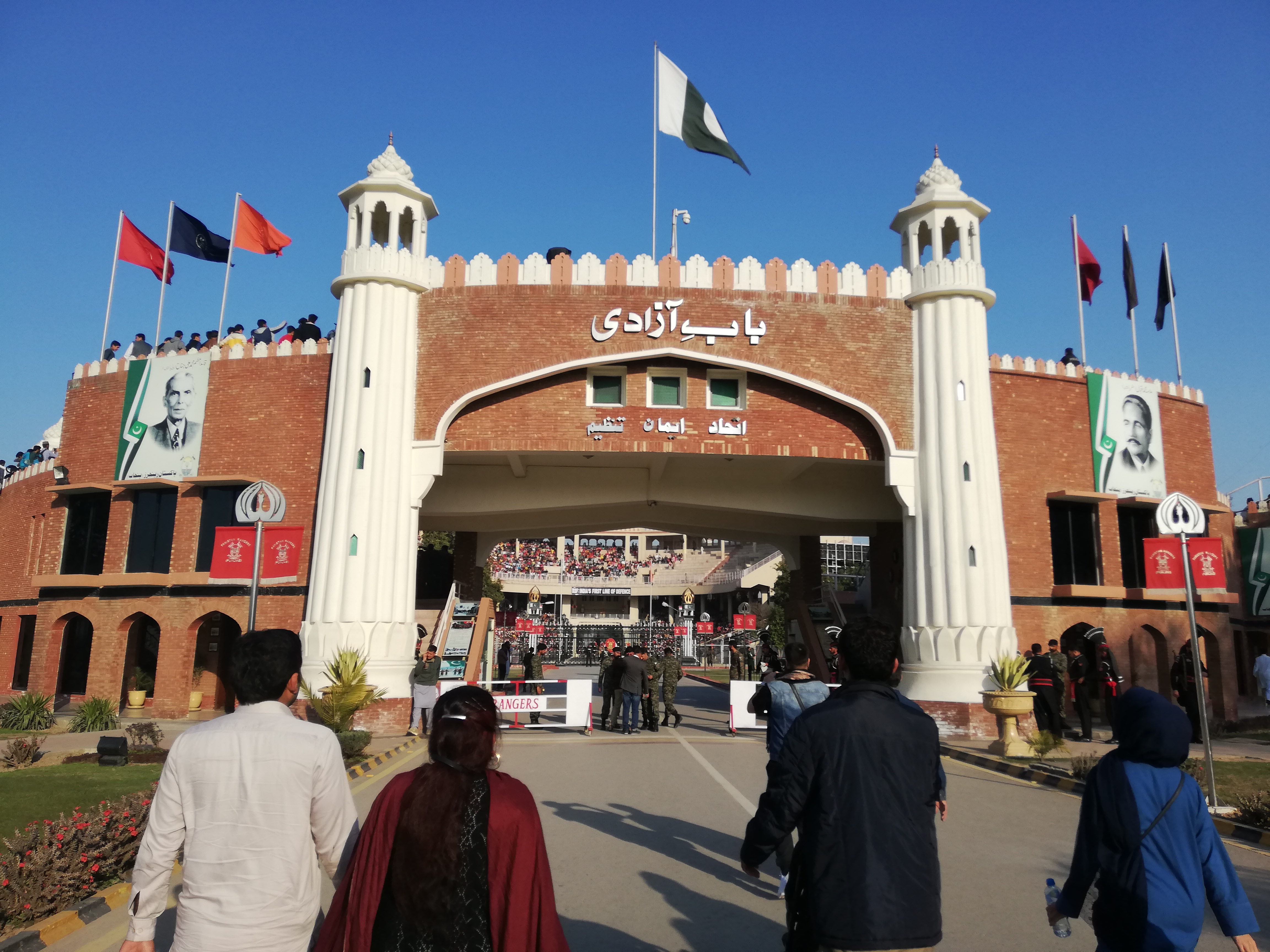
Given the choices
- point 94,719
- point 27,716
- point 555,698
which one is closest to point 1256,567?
point 555,698

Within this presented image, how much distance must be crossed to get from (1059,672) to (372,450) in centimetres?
1340

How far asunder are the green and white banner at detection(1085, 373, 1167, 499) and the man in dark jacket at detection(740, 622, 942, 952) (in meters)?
19.0

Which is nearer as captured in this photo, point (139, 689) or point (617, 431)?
point (617, 431)

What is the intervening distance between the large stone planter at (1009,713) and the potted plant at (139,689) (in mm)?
17301

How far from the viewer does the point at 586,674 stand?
42.1m

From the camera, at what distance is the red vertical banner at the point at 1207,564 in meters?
10.8

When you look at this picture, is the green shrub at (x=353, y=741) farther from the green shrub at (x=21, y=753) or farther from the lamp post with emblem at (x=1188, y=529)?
the lamp post with emblem at (x=1188, y=529)

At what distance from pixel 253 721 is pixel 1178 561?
13519 millimetres

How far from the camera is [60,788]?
10.5 meters

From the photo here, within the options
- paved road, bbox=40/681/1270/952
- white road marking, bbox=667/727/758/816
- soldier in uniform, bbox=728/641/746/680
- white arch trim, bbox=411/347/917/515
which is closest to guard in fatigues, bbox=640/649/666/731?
white road marking, bbox=667/727/758/816

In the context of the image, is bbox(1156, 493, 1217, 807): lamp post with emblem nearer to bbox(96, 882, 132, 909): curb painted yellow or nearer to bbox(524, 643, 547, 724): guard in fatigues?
bbox(96, 882, 132, 909): curb painted yellow

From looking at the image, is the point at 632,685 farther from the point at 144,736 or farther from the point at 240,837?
the point at 240,837

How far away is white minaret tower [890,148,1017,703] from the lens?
17875mm

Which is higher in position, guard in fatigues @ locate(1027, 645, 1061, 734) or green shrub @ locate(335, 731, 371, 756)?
guard in fatigues @ locate(1027, 645, 1061, 734)
